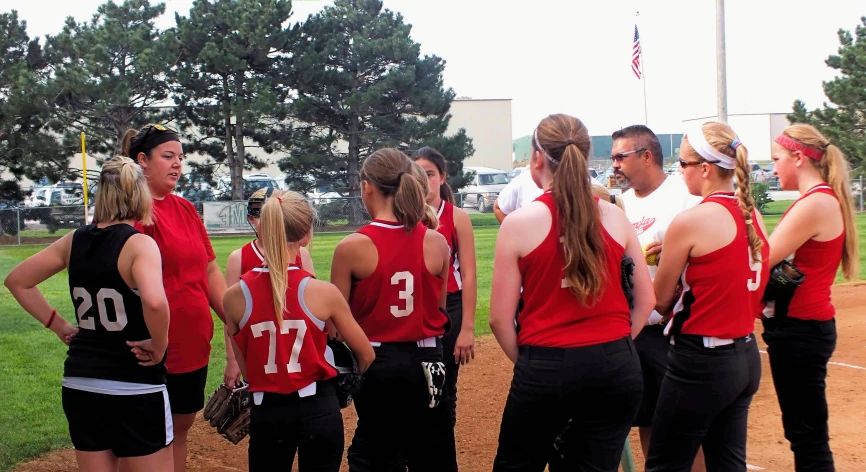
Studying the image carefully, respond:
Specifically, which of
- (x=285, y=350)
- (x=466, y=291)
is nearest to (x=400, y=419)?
(x=285, y=350)

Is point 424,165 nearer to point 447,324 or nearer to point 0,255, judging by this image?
point 447,324

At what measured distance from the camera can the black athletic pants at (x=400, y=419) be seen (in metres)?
3.74

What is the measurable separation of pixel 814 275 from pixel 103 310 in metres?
3.33

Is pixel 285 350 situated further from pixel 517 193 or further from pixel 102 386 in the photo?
pixel 517 193

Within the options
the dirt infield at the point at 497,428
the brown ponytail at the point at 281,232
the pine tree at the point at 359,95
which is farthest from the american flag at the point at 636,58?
the pine tree at the point at 359,95

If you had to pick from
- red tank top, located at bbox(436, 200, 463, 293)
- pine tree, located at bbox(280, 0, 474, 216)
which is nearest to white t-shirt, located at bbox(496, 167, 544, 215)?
red tank top, located at bbox(436, 200, 463, 293)

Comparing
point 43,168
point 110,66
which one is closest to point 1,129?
point 43,168

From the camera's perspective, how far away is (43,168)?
32.7 meters

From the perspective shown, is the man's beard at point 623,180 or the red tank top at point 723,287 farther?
the man's beard at point 623,180

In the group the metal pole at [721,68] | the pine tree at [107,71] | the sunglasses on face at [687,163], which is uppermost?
the pine tree at [107,71]

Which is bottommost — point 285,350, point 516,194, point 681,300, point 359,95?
point 285,350

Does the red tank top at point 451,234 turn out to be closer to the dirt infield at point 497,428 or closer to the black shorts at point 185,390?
the dirt infield at point 497,428

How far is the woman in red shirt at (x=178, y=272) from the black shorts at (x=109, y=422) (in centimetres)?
66

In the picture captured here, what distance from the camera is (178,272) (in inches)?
162
